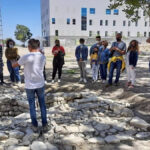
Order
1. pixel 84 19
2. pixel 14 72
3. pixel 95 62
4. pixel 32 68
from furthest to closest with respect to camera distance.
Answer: pixel 84 19 → pixel 14 72 → pixel 95 62 → pixel 32 68

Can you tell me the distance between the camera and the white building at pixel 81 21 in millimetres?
50906

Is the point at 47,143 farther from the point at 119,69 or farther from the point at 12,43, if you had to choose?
the point at 12,43

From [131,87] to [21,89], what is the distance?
4.18 m

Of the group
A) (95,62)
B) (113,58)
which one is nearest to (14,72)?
(95,62)

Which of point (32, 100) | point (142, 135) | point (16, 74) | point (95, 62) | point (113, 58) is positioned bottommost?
point (142, 135)

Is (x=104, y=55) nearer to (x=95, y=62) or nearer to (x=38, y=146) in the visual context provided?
(x=95, y=62)

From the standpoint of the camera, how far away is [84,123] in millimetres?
4465

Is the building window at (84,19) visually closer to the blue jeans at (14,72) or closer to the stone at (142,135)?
the blue jeans at (14,72)

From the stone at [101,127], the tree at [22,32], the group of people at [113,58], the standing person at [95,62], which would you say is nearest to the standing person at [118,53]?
the group of people at [113,58]

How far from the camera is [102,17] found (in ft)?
179

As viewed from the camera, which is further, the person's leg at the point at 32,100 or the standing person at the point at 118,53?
the standing person at the point at 118,53

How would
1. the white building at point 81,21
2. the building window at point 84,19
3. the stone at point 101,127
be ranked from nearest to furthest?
the stone at point 101,127 → the white building at point 81,21 → the building window at point 84,19

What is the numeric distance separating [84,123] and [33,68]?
1.73m

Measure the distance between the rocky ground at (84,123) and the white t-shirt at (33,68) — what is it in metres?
0.98
